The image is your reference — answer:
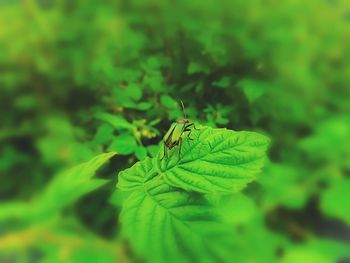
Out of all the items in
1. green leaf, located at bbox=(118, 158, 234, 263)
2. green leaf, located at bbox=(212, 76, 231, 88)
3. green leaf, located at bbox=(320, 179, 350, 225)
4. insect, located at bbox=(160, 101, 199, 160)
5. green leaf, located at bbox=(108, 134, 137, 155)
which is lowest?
green leaf, located at bbox=(320, 179, 350, 225)

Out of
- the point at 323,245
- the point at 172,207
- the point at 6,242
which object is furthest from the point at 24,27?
the point at 323,245

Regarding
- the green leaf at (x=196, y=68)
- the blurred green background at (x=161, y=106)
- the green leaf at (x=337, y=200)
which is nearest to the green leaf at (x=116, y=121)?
the blurred green background at (x=161, y=106)

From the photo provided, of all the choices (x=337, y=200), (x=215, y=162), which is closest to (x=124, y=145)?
(x=215, y=162)

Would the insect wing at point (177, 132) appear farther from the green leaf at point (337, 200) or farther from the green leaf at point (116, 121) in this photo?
the green leaf at point (337, 200)

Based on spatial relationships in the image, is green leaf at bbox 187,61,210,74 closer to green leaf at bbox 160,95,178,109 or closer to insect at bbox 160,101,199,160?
green leaf at bbox 160,95,178,109

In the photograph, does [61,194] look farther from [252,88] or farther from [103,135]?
[252,88]

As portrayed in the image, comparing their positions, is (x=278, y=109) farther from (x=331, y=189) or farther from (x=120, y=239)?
(x=120, y=239)

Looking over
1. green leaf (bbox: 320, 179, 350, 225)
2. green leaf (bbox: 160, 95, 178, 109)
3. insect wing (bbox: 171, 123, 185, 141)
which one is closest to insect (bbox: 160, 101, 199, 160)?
insect wing (bbox: 171, 123, 185, 141)
